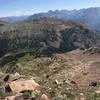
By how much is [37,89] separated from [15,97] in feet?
11.5

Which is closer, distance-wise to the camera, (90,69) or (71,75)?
(71,75)

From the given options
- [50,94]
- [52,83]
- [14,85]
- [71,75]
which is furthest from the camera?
[71,75]

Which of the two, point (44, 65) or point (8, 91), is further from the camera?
point (44, 65)

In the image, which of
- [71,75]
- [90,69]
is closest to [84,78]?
[71,75]

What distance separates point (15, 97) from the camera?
72.1 ft

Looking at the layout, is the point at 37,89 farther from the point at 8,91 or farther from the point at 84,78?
the point at 84,78

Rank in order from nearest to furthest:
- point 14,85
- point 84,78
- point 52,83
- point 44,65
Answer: point 14,85 < point 52,83 < point 84,78 < point 44,65

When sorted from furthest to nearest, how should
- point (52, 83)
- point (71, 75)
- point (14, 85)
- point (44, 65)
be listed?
point (44, 65) → point (71, 75) → point (52, 83) → point (14, 85)

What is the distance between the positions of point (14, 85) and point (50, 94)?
378cm

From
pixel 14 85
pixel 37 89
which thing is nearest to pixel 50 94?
pixel 37 89

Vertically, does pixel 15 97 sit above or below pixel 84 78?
above

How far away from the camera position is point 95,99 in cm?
2253

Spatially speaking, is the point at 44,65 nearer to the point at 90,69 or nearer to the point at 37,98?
the point at 90,69

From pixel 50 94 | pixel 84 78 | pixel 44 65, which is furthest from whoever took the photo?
pixel 44 65
